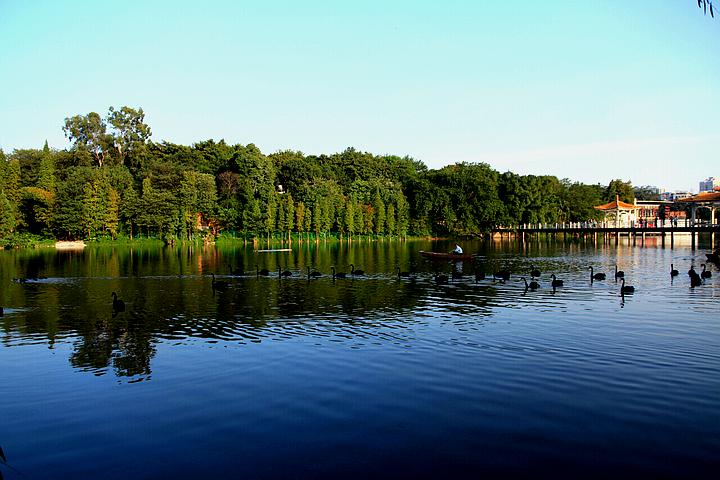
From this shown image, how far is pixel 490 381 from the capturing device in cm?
1392

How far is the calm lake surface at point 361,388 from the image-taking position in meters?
9.82

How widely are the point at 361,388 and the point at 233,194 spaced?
278ft

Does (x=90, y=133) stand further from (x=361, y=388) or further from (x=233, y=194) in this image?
(x=361, y=388)

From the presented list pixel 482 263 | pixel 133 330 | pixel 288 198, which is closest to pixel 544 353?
pixel 133 330

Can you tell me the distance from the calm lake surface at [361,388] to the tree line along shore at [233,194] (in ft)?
194

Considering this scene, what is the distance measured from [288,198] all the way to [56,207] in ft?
106

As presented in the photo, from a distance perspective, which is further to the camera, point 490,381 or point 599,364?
point 599,364

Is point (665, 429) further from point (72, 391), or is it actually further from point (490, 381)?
point (72, 391)

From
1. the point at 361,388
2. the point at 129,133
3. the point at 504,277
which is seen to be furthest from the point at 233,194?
the point at 361,388

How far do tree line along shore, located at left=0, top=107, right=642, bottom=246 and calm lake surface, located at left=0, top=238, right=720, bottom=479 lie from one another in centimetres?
5920

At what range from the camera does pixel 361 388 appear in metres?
13.6

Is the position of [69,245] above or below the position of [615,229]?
below

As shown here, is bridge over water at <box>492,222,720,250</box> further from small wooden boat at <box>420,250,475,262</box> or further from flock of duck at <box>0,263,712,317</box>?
flock of duck at <box>0,263,712,317</box>

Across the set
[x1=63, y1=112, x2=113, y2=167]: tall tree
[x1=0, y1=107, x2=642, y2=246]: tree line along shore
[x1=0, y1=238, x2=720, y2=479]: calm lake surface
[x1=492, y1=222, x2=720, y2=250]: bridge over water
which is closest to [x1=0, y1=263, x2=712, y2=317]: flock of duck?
[x1=0, y1=238, x2=720, y2=479]: calm lake surface
